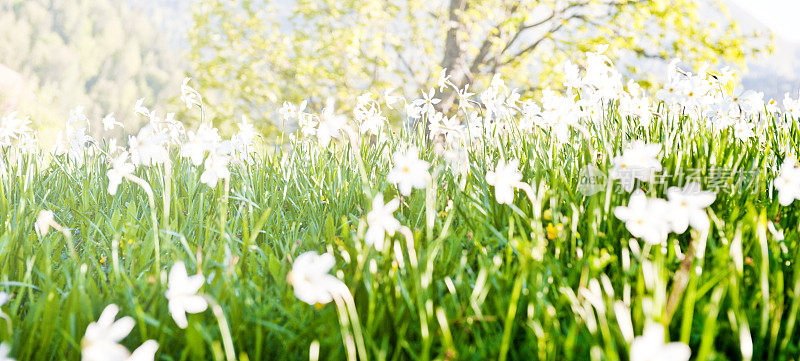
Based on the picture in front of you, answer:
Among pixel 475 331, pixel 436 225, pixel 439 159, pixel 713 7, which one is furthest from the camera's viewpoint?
pixel 713 7

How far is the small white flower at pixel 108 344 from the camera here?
99 cm

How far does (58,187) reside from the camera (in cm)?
352

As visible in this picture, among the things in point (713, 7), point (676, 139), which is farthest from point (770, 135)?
point (713, 7)

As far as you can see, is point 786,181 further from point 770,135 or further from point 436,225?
point 770,135

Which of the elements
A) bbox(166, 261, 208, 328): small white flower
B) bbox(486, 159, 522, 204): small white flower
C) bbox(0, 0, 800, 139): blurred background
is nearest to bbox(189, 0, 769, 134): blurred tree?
bbox(0, 0, 800, 139): blurred background

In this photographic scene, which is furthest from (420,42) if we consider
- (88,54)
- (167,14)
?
(167,14)

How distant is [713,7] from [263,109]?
9651 millimetres

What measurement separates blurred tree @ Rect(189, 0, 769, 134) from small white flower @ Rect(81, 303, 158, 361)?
8.35m

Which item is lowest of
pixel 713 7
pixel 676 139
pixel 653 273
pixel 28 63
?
pixel 28 63

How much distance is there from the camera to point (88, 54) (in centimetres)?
8519

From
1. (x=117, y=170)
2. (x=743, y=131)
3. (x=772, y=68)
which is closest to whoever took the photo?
(x=117, y=170)

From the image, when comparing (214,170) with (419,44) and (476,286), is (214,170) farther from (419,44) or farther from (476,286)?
(419,44)

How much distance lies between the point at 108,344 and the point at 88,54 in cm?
9781

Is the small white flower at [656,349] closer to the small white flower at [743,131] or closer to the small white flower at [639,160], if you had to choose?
the small white flower at [639,160]
